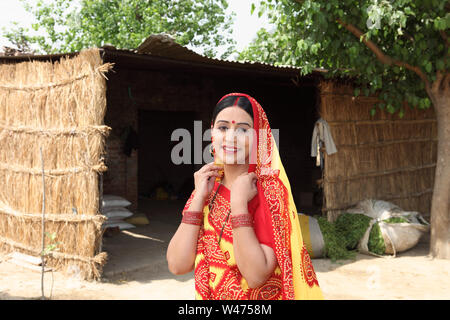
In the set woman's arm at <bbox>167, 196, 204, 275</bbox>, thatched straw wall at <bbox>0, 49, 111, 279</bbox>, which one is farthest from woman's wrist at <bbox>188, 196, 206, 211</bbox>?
thatched straw wall at <bbox>0, 49, 111, 279</bbox>

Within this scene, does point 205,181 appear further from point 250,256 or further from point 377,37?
point 377,37

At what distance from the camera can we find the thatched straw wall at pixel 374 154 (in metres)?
7.32

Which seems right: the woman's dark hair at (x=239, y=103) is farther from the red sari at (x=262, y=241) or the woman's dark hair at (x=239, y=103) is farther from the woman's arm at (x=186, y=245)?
the woman's arm at (x=186, y=245)

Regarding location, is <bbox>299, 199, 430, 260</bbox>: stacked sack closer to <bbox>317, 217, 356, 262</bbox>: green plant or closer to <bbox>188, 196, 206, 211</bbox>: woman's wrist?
<bbox>317, 217, 356, 262</bbox>: green plant

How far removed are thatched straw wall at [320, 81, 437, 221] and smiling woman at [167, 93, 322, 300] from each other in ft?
18.9

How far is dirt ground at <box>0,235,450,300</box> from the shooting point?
4.89m

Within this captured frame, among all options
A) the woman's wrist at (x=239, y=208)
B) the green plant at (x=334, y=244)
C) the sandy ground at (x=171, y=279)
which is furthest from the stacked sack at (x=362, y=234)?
the woman's wrist at (x=239, y=208)

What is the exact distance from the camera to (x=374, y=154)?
26.0 ft

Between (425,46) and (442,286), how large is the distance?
10.5 feet

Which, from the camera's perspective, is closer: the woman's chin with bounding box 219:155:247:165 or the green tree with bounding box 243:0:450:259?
the woman's chin with bounding box 219:155:247:165

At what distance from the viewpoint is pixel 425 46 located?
5.72m

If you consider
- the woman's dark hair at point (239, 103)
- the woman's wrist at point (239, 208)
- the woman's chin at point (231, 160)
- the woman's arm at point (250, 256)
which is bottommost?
the woman's arm at point (250, 256)

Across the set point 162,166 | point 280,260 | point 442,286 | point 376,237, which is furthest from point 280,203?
point 162,166

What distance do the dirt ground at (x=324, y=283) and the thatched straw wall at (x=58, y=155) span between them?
319mm
